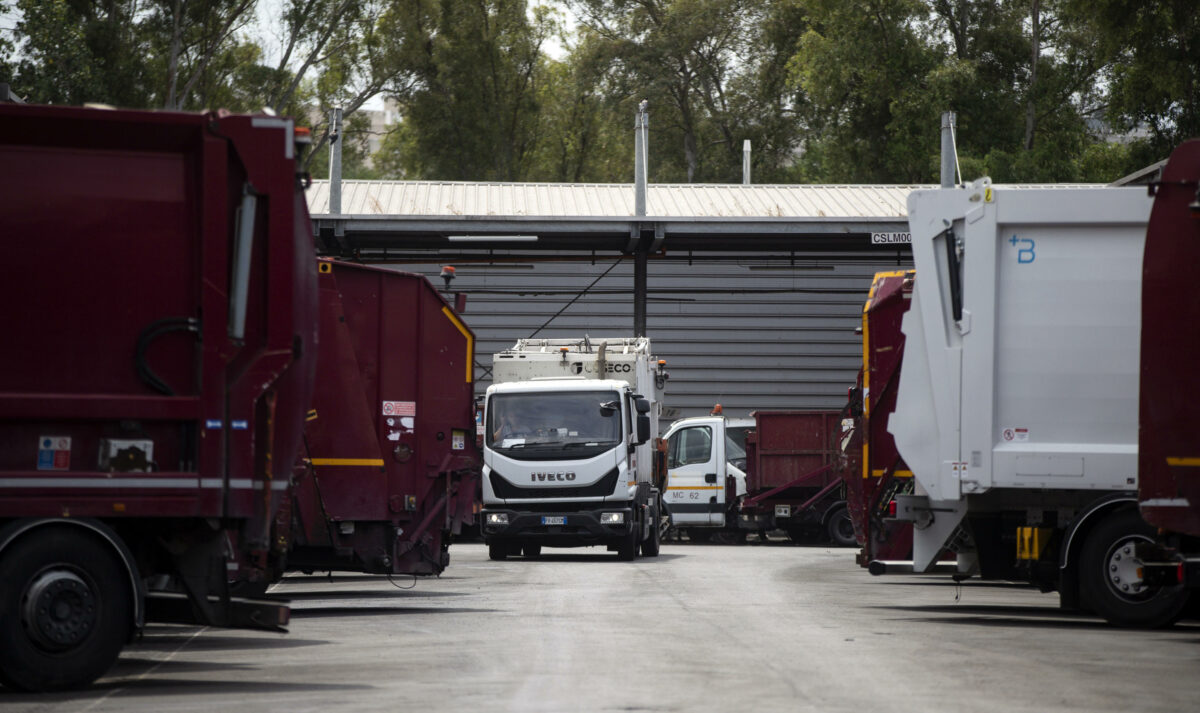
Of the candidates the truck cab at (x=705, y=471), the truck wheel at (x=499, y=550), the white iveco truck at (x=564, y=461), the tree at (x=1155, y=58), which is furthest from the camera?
the tree at (x=1155, y=58)

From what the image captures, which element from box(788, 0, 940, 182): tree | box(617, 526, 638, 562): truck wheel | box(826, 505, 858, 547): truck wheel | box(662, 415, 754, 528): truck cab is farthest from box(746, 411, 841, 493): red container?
box(788, 0, 940, 182): tree

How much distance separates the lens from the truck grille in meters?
22.0

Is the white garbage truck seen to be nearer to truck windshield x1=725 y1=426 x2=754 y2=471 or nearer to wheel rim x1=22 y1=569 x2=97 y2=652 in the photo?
wheel rim x1=22 y1=569 x2=97 y2=652

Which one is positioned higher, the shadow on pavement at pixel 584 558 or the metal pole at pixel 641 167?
the metal pole at pixel 641 167

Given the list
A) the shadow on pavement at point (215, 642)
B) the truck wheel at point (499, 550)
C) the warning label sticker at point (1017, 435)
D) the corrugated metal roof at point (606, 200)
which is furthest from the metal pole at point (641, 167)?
the shadow on pavement at point (215, 642)

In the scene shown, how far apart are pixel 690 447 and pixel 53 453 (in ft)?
72.0

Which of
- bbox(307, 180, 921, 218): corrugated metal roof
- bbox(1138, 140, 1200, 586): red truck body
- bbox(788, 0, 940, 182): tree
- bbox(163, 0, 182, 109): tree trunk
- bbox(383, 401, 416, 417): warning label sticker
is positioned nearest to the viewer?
bbox(1138, 140, 1200, 586): red truck body

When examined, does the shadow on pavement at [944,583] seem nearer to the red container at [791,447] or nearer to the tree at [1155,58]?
the red container at [791,447]

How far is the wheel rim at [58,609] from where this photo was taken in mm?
8328

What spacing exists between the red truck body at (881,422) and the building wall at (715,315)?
74.0ft

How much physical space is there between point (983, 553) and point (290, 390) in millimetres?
6242

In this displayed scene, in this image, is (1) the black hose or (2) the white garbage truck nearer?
(1) the black hose

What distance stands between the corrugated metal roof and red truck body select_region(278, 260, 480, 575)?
1810cm

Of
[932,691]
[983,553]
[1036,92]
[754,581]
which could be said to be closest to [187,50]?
[1036,92]
